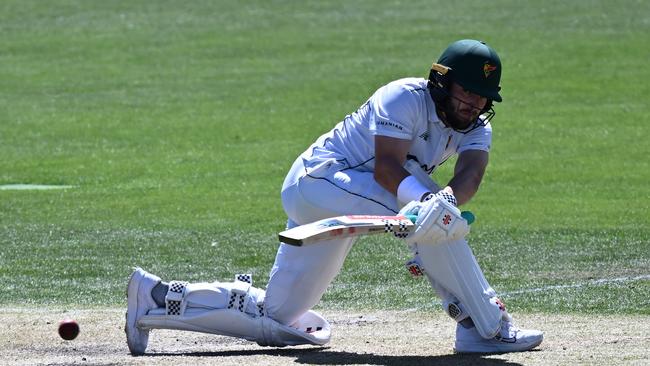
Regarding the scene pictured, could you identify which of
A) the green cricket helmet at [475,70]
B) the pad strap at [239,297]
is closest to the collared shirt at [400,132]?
the green cricket helmet at [475,70]

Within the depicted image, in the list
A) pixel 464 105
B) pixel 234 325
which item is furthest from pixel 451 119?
pixel 234 325

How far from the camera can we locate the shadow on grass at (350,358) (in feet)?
23.2

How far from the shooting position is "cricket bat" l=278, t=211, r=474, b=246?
Answer: 21.9ft

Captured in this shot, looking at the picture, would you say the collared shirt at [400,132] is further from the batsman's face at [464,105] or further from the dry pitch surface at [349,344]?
the dry pitch surface at [349,344]

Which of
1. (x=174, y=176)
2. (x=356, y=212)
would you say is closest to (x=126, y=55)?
(x=174, y=176)

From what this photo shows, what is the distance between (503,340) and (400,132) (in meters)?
1.29

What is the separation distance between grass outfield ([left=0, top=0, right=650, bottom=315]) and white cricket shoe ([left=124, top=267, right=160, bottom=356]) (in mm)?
1976

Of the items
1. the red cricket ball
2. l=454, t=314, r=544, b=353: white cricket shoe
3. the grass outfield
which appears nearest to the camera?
l=454, t=314, r=544, b=353: white cricket shoe

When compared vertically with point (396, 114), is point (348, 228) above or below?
below

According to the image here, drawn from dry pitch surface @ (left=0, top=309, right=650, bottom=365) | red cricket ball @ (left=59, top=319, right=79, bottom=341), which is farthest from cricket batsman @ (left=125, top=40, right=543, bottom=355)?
red cricket ball @ (left=59, top=319, right=79, bottom=341)

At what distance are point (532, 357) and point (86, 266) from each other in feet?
16.6

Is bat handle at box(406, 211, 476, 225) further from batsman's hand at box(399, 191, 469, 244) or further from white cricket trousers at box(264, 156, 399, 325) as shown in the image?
white cricket trousers at box(264, 156, 399, 325)

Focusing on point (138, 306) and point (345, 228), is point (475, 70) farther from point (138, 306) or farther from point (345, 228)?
point (138, 306)

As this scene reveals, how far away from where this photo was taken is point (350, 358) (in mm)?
7270
